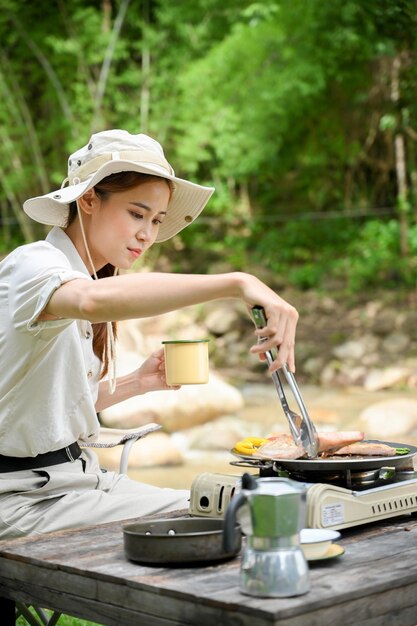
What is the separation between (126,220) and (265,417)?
21.3 ft

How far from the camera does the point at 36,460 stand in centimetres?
207

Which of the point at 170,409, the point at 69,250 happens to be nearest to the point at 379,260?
the point at 170,409

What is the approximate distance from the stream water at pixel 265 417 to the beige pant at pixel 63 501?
413 centimetres

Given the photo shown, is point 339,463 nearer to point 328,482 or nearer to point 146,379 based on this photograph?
point 328,482

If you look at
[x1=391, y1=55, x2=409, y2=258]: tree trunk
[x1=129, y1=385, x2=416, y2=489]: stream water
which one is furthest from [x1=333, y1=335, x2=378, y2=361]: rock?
[x1=391, y1=55, x2=409, y2=258]: tree trunk

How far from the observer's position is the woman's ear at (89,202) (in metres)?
2.14

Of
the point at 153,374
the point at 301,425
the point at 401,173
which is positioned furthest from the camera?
the point at 401,173

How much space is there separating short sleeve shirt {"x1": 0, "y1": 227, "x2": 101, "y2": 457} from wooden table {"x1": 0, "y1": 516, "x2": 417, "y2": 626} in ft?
0.91

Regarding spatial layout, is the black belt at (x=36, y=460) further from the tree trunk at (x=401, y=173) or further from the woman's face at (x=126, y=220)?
the tree trunk at (x=401, y=173)

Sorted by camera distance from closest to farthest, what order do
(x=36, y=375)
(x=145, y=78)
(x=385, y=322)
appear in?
(x=36, y=375)
(x=385, y=322)
(x=145, y=78)

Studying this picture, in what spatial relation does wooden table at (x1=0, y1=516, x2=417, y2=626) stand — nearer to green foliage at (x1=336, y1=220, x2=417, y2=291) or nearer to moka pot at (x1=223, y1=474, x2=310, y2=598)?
moka pot at (x1=223, y1=474, x2=310, y2=598)

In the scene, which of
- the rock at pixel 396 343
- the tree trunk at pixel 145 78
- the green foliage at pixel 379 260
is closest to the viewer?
the rock at pixel 396 343

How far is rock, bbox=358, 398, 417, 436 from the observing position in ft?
24.7

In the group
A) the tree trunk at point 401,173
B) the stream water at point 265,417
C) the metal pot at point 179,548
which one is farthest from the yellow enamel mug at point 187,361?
the tree trunk at point 401,173
